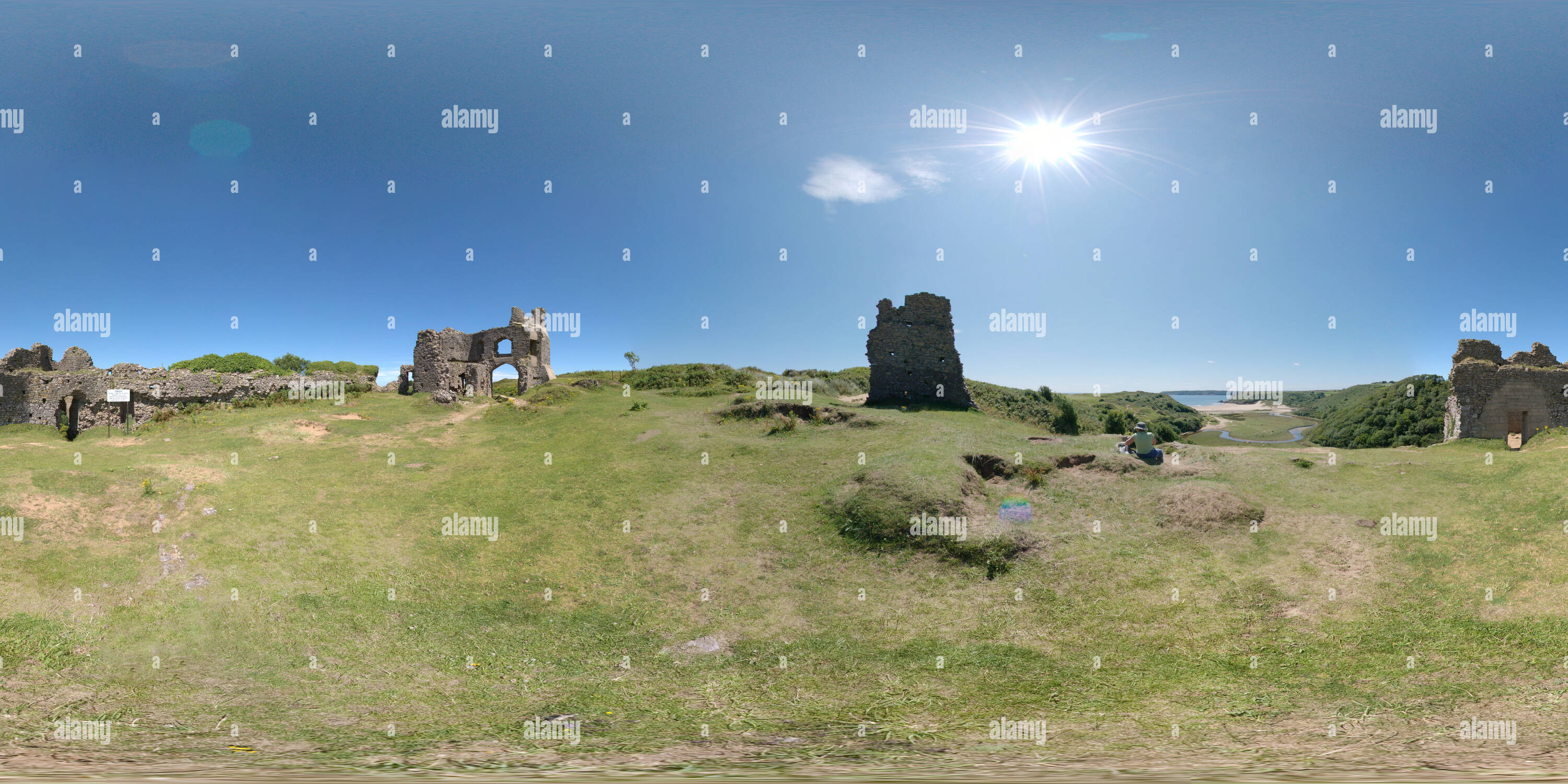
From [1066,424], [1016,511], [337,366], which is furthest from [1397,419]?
[337,366]

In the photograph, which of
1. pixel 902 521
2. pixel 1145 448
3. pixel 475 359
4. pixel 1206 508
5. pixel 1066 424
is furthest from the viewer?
pixel 475 359

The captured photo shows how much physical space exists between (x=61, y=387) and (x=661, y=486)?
28275 mm

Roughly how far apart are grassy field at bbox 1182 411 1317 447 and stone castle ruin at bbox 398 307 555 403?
51346 mm

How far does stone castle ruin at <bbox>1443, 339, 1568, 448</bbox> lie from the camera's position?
2148cm

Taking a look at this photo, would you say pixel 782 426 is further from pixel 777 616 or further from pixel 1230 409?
pixel 1230 409

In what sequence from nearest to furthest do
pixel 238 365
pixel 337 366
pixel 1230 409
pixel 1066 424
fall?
pixel 1066 424
pixel 238 365
pixel 337 366
pixel 1230 409

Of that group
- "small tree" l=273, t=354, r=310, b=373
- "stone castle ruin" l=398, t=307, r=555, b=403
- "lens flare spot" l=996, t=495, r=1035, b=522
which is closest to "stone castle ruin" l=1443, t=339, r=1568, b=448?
"lens flare spot" l=996, t=495, r=1035, b=522

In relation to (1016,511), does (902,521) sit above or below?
below

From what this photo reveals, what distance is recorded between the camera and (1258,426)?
80.5 meters

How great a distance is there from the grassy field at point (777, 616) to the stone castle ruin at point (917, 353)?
12.9 m

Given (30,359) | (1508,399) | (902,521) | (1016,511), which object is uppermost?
(30,359)

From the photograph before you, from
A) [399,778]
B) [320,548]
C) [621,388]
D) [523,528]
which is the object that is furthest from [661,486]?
[621,388]

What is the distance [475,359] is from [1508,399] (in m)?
59.2

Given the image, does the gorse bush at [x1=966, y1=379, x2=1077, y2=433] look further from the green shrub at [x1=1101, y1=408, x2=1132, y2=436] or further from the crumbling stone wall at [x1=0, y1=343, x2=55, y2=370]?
the crumbling stone wall at [x1=0, y1=343, x2=55, y2=370]
